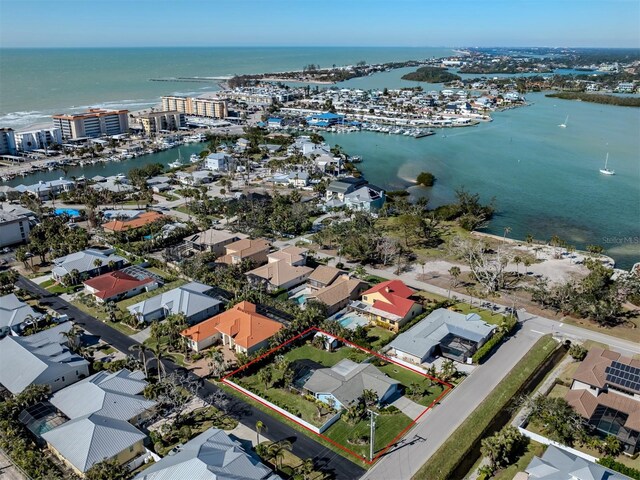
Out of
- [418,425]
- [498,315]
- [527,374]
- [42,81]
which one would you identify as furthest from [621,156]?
[42,81]

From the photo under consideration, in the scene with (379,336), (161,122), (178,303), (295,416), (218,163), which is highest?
(161,122)

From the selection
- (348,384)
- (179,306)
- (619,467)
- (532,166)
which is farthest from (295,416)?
(532,166)

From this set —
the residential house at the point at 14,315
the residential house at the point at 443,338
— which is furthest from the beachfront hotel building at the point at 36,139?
the residential house at the point at 443,338

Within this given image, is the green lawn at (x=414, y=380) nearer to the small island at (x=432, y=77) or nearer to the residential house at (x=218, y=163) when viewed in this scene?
the residential house at (x=218, y=163)

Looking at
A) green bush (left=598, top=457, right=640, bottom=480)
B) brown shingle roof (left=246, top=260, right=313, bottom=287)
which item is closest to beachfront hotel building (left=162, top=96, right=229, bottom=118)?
brown shingle roof (left=246, top=260, right=313, bottom=287)

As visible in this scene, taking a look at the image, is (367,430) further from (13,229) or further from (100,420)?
(13,229)

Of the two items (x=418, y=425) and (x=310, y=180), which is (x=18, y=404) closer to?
(x=418, y=425)
